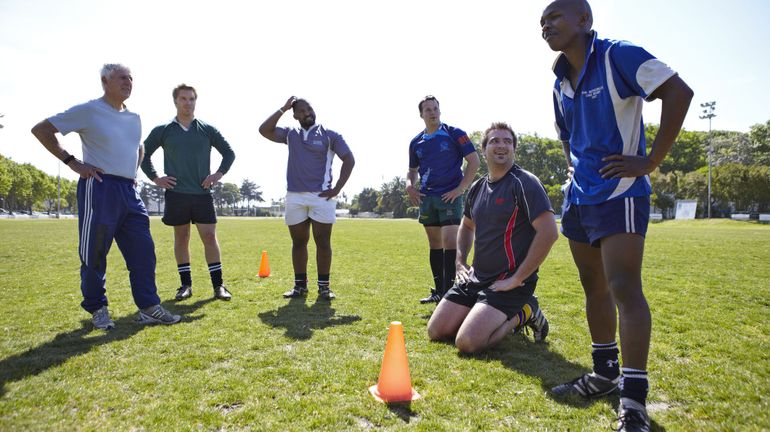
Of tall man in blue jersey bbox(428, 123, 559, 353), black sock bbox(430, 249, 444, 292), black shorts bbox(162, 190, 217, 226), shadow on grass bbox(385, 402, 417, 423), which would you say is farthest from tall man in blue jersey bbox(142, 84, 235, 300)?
shadow on grass bbox(385, 402, 417, 423)

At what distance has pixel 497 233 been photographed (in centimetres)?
419

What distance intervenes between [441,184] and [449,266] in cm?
109

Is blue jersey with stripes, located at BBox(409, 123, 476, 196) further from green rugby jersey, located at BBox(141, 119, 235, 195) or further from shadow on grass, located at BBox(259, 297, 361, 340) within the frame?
green rugby jersey, located at BBox(141, 119, 235, 195)

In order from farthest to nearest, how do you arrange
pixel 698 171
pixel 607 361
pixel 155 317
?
1. pixel 698 171
2. pixel 155 317
3. pixel 607 361

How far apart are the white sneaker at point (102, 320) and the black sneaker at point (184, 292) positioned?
153cm

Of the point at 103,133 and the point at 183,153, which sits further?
the point at 183,153

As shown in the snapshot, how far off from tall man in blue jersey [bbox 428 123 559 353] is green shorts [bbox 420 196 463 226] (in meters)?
1.39

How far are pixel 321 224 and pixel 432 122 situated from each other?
2.07 metres

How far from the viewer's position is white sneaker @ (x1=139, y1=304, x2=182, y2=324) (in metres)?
4.63

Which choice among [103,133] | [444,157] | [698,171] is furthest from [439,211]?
[698,171]

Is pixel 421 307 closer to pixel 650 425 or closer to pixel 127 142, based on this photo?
pixel 650 425

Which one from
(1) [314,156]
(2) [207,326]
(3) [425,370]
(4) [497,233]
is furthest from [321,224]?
(3) [425,370]

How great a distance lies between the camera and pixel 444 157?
5977 millimetres

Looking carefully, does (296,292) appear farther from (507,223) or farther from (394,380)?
(394,380)
